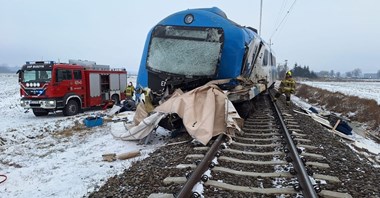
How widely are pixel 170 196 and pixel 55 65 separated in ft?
44.4

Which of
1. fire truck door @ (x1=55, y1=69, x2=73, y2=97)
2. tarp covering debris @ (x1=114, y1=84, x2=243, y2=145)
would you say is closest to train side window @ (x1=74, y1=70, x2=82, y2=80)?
fire truck door @ (x1=55, y1=69, x2=73, y2=97)

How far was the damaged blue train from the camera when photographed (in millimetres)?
7965

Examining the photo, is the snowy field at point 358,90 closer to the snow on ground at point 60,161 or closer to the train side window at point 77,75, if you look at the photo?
the train side window at point 77,75

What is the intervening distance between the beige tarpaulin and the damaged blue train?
3.13 feet

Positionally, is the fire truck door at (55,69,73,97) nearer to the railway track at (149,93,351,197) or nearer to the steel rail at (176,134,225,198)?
the railway track at (149,93,351,197)

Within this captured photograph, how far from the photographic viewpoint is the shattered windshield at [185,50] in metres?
8.01

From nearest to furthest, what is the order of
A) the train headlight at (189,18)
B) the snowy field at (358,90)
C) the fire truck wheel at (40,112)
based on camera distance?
the train headlight at (189,18), the fire truck wheel at (40,112), the snowy field at (358,90)

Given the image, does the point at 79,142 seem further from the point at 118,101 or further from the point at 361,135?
the point at 118,101

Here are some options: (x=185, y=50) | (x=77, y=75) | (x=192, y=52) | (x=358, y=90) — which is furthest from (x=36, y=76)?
(x=358, y=90)

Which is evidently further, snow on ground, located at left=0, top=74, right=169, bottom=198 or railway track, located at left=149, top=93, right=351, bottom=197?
snow on ground, located at left=0, top=74, right=169, bottom=198

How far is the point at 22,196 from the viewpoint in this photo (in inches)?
182

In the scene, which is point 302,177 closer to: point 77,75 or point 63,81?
point 63,81

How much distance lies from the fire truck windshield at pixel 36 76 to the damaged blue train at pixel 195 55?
330 inches

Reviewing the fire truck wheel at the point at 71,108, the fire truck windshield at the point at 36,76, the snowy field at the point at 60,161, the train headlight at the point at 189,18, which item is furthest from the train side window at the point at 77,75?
the train headlight at the point at 189,18
